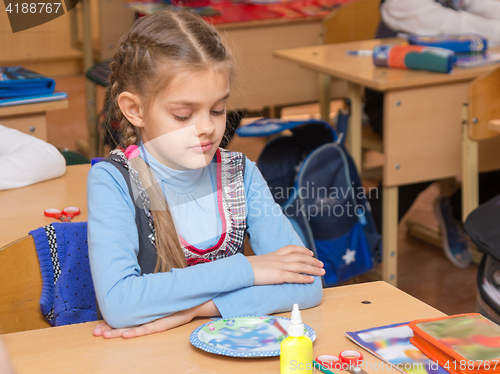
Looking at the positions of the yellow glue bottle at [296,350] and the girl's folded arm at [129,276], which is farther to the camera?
the girl's folded arm at [129,276]

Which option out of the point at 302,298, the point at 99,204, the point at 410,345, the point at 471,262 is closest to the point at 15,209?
the point at 99,204

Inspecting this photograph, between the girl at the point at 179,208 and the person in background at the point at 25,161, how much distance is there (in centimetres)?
37

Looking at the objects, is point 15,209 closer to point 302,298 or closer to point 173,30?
point 173,30

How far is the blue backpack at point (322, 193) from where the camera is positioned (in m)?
1.80

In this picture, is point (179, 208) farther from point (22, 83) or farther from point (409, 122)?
point (409, 122)

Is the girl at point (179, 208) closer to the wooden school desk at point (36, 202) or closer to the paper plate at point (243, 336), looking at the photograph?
the paper plate at point (243, 336)

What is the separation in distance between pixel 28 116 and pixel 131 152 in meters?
0.85

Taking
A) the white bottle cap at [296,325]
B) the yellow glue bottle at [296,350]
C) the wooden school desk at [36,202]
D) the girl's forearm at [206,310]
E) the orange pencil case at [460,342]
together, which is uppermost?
the white bottle cap at [296,325]

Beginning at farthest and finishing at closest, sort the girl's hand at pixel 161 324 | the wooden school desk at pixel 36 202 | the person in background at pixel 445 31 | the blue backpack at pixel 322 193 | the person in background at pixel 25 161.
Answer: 1. the person in background at pixel 445 31
2. the blue backpack at pixel 322 193
3. the person in background at pixel 25 161
4. the wooden school desk at pixel 36 202
5. the girl's hand at pixel 161 324

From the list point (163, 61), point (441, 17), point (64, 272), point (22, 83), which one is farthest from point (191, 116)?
point (441, 17)

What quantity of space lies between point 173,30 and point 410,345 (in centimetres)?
62

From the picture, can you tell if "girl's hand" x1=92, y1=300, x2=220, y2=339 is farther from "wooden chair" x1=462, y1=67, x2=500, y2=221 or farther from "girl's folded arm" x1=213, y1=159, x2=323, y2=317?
"wooden chair" x1=462, y1=67, x2=500, y2=221

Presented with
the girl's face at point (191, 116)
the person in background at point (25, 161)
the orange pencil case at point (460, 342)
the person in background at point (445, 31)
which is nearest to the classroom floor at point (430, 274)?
the person in background at point (445, 31)

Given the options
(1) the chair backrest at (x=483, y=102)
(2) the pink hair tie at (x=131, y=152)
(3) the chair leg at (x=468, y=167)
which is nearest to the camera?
(2) the pink hair tie at (x=131, y=152)
